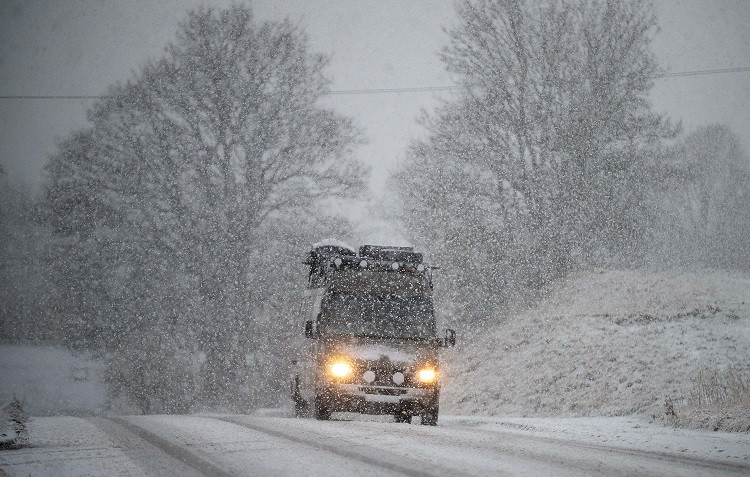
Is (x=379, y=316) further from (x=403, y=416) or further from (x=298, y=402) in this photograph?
(x=298, y=402)

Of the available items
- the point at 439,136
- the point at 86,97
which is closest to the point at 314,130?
the point at 439,136

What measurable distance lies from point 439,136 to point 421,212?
10.6 feet

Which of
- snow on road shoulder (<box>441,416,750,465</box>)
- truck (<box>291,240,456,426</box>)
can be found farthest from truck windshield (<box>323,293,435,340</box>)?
snow on road shoulder (<box>441,416,750,465</box>)

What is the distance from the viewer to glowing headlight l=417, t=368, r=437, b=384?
13.6m

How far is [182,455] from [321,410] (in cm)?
582

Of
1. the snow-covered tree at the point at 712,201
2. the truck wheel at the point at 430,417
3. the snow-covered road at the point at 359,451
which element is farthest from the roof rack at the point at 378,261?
the snow-covered tree at the point at 712,201

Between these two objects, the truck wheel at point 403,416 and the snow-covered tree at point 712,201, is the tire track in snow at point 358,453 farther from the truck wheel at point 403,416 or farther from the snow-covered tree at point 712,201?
the snow-covered tree at point 712,201

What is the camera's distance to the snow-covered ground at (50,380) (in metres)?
27.7

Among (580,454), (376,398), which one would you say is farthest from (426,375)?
(580,454)

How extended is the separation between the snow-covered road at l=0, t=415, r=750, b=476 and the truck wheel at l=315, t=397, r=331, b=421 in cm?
133

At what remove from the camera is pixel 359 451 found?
320 inches

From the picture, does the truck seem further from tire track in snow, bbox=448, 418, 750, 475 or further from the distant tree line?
the distant tree line

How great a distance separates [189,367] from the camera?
82.9 feet

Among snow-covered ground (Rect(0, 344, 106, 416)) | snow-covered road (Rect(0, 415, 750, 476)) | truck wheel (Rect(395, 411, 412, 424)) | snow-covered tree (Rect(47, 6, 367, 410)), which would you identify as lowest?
snow-covered ground (Rect(0, 344, 106, 416))
